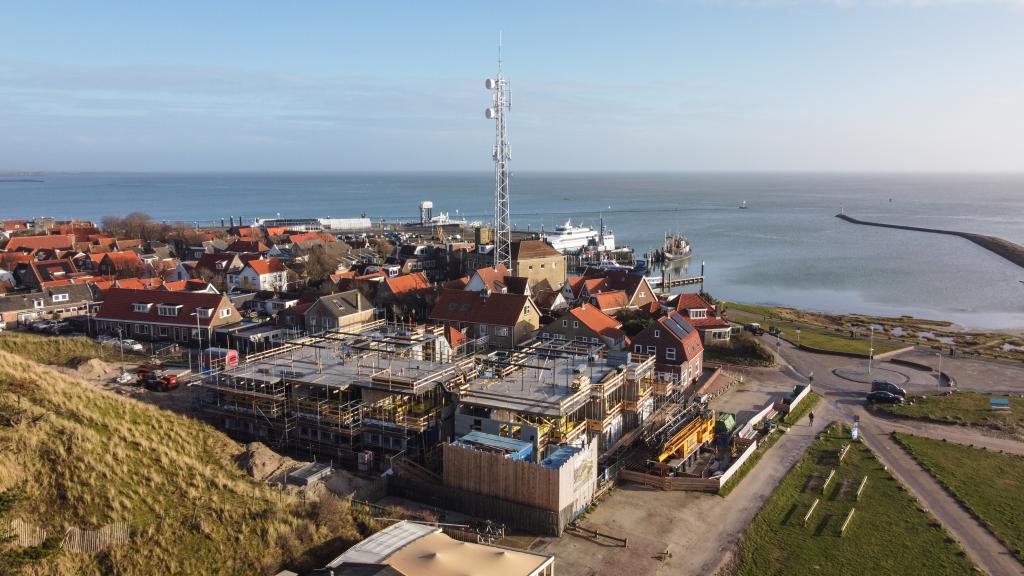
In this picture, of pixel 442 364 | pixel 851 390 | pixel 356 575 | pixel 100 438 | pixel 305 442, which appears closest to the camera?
pixel 356 575

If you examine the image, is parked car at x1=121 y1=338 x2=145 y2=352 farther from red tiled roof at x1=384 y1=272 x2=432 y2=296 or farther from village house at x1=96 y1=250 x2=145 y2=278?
village house at x1=96 y1=250 x2=145 y2=278

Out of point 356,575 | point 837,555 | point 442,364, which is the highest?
point 442,364

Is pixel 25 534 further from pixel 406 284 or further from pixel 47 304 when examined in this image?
pixel 47 304

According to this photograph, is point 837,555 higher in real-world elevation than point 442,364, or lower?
lower

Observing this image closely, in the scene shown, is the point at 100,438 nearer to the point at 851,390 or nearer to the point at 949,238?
the point at 851,390

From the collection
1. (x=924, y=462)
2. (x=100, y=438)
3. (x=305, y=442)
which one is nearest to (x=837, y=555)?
(x=924, y=462)

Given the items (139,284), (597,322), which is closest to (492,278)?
(597,322)
